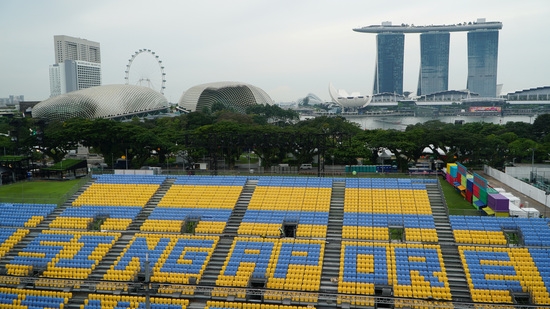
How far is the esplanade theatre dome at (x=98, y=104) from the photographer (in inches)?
4173

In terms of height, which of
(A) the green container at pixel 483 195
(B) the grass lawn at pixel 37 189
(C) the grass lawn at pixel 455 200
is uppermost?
(A) the green container at pixel 483 195

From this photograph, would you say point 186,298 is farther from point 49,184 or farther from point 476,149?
point 476,149

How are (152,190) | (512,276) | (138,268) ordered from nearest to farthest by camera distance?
(512,276) < (138,268) < (152,190)

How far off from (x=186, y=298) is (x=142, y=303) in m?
2.17

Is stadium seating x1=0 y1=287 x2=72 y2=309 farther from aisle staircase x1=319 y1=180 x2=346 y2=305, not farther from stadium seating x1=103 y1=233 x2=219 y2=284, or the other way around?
aisle staircase x1=319 y1=180 x2=346 y2=305

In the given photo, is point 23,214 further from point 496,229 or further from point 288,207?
point 496,229

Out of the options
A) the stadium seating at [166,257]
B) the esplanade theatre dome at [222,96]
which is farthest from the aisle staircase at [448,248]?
the esplanade theatre dome at [222,96]

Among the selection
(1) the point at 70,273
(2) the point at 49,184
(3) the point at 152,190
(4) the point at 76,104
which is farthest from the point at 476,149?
(4) the point at 76,104

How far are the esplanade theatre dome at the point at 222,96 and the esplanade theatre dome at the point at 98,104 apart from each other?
16.2 metres

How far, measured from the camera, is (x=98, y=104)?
108m

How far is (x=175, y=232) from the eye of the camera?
2748 cm

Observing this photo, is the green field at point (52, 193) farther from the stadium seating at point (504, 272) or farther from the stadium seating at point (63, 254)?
the stadium seating at point (63, 254)

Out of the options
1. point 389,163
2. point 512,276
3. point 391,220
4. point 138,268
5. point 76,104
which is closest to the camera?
point 512,276

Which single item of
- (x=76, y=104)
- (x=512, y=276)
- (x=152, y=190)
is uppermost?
(x=76, y=104)
